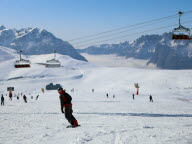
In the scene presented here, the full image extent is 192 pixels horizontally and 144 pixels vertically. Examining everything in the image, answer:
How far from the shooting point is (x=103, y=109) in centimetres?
2311

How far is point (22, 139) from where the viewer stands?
7.33 meters

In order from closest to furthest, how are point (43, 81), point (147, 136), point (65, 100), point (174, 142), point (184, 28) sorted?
point (174, 142) → point (147, 136) → point (65, 100) → point (184, 28) → point (43, 81)

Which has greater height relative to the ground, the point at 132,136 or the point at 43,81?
the point at 132,136

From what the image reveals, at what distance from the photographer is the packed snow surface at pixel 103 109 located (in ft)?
23.4

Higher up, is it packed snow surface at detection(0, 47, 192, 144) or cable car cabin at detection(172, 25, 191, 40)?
cable car cabin at detection(172, 25, 191, 40)

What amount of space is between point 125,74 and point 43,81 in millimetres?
52060

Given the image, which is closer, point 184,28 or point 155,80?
point 184,28

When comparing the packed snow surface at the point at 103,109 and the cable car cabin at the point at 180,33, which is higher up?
the cable car cabin at the point at 180,33

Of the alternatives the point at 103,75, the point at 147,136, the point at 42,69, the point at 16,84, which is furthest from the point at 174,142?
the point at 42,69

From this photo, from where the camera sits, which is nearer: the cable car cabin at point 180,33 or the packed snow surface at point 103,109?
the packed snow surface at point 103,109

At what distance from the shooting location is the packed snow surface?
7141mm

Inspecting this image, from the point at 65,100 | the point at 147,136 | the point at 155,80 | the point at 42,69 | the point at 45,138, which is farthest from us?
the point at 42,69

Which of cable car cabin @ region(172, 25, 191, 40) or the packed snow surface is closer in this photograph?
the packed snow surface

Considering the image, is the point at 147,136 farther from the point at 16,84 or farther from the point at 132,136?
the point at 16,84
